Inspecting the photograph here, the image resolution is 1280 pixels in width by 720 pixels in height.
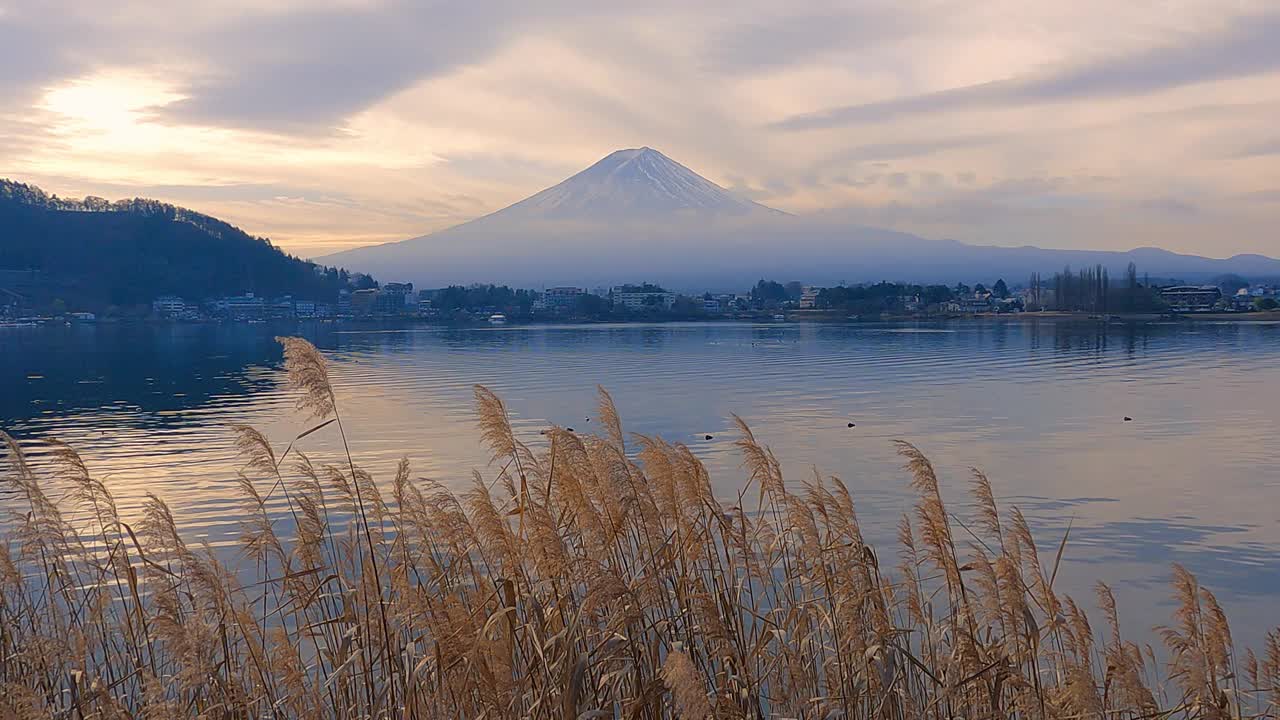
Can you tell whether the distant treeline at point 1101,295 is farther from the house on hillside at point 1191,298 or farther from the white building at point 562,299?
the white building at point 562,299

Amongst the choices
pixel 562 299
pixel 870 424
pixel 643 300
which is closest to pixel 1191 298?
pixel 643 300

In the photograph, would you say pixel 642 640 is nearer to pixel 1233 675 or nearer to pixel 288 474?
pixel 1233 675

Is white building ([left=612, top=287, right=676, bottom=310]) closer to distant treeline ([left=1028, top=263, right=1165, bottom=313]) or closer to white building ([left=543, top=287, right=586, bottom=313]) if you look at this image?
white building ([left=543, top=287, right=586, bottom=313])

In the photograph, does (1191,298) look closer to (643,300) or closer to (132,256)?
(643,300)

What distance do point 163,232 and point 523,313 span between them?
59728mm

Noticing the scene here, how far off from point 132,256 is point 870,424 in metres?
147

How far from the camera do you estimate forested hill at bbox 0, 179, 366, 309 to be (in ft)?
456

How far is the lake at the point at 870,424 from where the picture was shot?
1505 cm

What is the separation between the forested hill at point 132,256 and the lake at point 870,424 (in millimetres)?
88306

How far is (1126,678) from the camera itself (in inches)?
169

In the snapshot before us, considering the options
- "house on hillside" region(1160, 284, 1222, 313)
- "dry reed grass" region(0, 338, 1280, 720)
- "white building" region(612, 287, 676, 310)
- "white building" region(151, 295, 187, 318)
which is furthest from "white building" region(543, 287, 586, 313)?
"dry reed grass" region(0, 338, 1280, 720)

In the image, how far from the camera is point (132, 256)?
484 ft

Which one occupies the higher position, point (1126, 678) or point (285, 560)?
point (285, 560)

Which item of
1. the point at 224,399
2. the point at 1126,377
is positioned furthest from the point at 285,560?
the point at 1126,377
